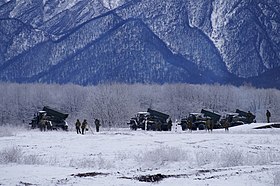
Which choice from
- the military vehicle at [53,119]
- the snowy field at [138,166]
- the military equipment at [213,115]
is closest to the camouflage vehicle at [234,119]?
the military equipment at [213,115]

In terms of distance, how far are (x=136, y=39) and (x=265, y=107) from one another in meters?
83.7

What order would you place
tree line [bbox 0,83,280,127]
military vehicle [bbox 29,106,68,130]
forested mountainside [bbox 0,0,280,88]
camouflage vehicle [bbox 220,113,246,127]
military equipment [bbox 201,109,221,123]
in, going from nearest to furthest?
military vehicle [bbox 29,106,68,130]
camouflage vehicle [bbox 220,113,246,127]
military equipment [bbox 201,109,221,123]
tree line [bbox 0,83,280,127]
forested mountainside [bbox 0,0,280,88]

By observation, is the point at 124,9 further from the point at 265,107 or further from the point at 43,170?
the point at 43,170

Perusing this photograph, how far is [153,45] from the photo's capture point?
550 feet

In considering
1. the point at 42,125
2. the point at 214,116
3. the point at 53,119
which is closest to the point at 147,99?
the point at 214,116

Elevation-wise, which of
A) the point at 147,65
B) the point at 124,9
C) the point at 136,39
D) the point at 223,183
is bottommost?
the point at 223,183

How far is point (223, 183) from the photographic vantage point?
1292 centimetres

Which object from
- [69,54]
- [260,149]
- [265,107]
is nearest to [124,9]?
[69,54]

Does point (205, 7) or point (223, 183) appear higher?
point (205, 7)

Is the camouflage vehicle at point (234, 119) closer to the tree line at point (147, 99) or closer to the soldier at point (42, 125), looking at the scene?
the soldier at point (42, 125)

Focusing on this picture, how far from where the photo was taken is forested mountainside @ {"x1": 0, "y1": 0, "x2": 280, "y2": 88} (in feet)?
533

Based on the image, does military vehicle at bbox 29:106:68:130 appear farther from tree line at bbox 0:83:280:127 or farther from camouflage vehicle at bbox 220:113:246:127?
tree line at bbox 0:83:280:127

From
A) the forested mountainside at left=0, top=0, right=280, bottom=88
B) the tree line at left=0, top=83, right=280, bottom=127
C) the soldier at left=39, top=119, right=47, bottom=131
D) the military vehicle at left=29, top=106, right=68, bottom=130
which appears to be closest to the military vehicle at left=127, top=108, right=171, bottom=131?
the military vehicle at left=29, top=106, right=68, bottom=130

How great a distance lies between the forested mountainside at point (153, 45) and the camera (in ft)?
533
